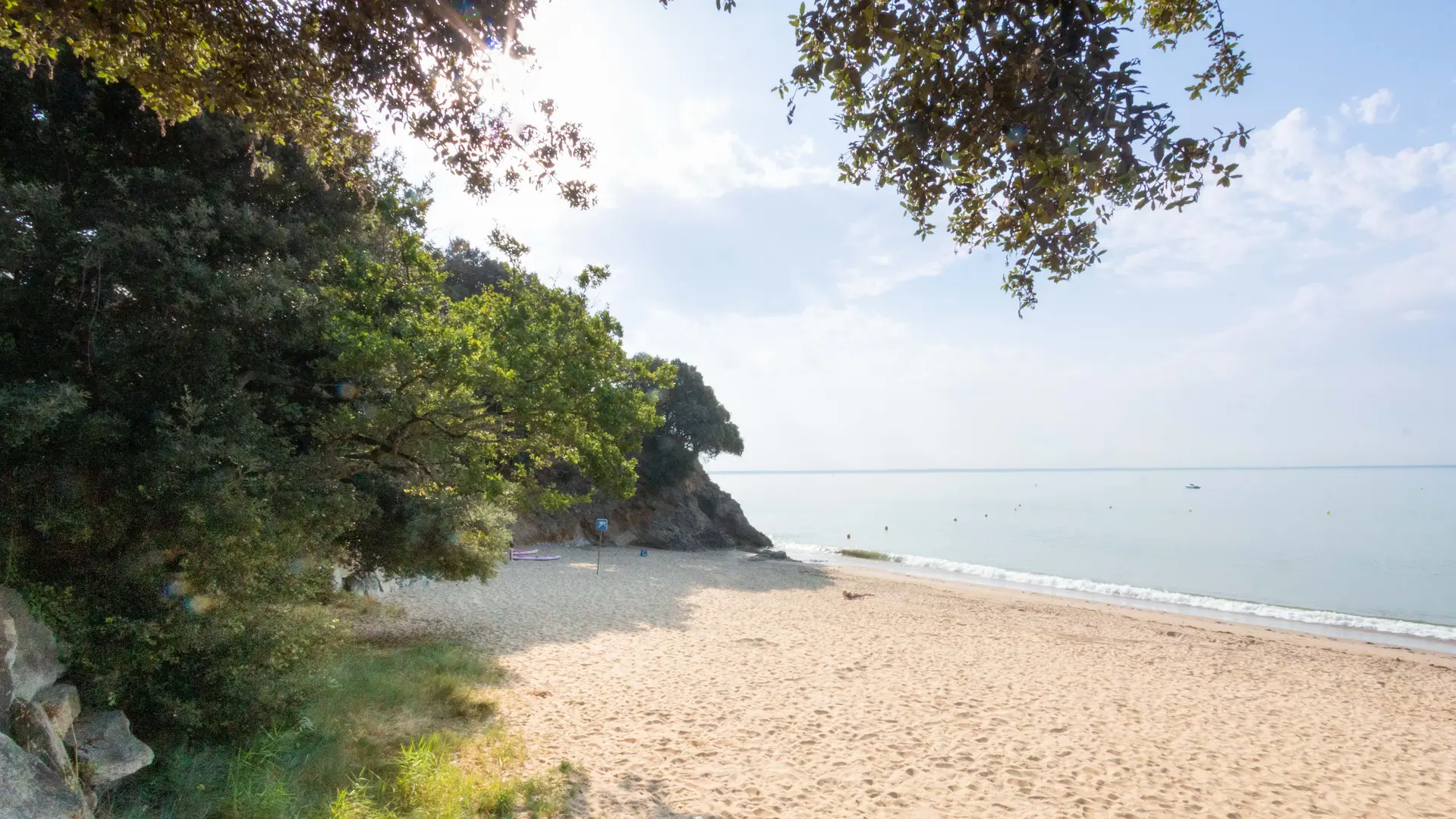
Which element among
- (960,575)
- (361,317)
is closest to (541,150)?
(361,317)

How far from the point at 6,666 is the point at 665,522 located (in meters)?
30.5

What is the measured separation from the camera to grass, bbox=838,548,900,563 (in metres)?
37.8

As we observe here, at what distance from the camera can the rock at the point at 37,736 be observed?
13.6 ft

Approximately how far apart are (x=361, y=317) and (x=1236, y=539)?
5626 centimetres

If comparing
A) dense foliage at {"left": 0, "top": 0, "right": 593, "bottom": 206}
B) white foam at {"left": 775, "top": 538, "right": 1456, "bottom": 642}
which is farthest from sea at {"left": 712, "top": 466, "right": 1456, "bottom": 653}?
dense foliage at {"left": 0, "top": 0, "right": 593, "bottom": 206}

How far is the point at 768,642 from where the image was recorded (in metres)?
13.6

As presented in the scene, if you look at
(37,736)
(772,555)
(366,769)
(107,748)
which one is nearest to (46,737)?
(37,736)

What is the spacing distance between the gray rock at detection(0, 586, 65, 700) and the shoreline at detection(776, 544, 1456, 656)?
26871 millimetres

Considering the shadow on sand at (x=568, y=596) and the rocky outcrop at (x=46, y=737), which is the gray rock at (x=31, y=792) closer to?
the rocky outcrop at (x=46, y=737)

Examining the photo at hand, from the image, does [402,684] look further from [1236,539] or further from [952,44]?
[1236,539]

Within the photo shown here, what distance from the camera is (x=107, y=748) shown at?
489 cm

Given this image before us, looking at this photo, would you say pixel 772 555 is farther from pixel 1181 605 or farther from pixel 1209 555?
pixel 1209 555

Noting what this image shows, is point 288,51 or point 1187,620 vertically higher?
point 288,51

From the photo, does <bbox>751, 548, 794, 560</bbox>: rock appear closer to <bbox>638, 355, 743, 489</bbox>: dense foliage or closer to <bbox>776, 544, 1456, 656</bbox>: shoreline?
<bbox>776, 544, 1456, 656</bbox>: shoreline
